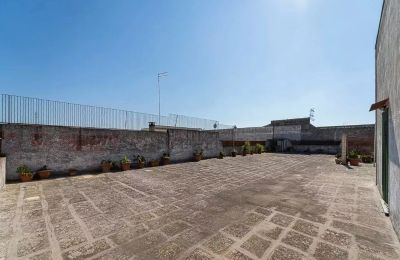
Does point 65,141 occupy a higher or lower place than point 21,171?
higher

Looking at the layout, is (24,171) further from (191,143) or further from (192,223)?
(191,143)

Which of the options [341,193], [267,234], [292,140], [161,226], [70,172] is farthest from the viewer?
[292,140]

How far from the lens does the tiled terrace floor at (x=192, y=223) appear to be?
9.01 feet

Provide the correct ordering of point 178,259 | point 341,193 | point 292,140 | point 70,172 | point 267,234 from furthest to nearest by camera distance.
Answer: point 292,140 < point 70,172 < point 341,193 < point 267,234 < point 178,259

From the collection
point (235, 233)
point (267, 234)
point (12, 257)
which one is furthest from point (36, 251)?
point (267, 234)

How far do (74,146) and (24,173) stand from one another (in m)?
1.98

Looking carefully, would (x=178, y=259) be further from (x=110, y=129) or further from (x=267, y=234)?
(x=110, y=129)

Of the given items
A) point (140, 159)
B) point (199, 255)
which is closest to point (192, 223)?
point (199, 255)

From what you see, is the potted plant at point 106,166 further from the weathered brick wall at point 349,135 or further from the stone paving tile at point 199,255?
the weathered brick wall at point 349,135

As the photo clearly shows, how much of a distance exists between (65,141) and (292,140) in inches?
932

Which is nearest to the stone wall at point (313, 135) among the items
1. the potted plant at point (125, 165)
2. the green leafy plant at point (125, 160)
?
the green leafy plant at point (125, 160)

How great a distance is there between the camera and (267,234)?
3232 mm

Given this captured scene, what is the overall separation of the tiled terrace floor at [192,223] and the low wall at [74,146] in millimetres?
1500

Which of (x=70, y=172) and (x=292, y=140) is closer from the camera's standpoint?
(x=70, y=172)
